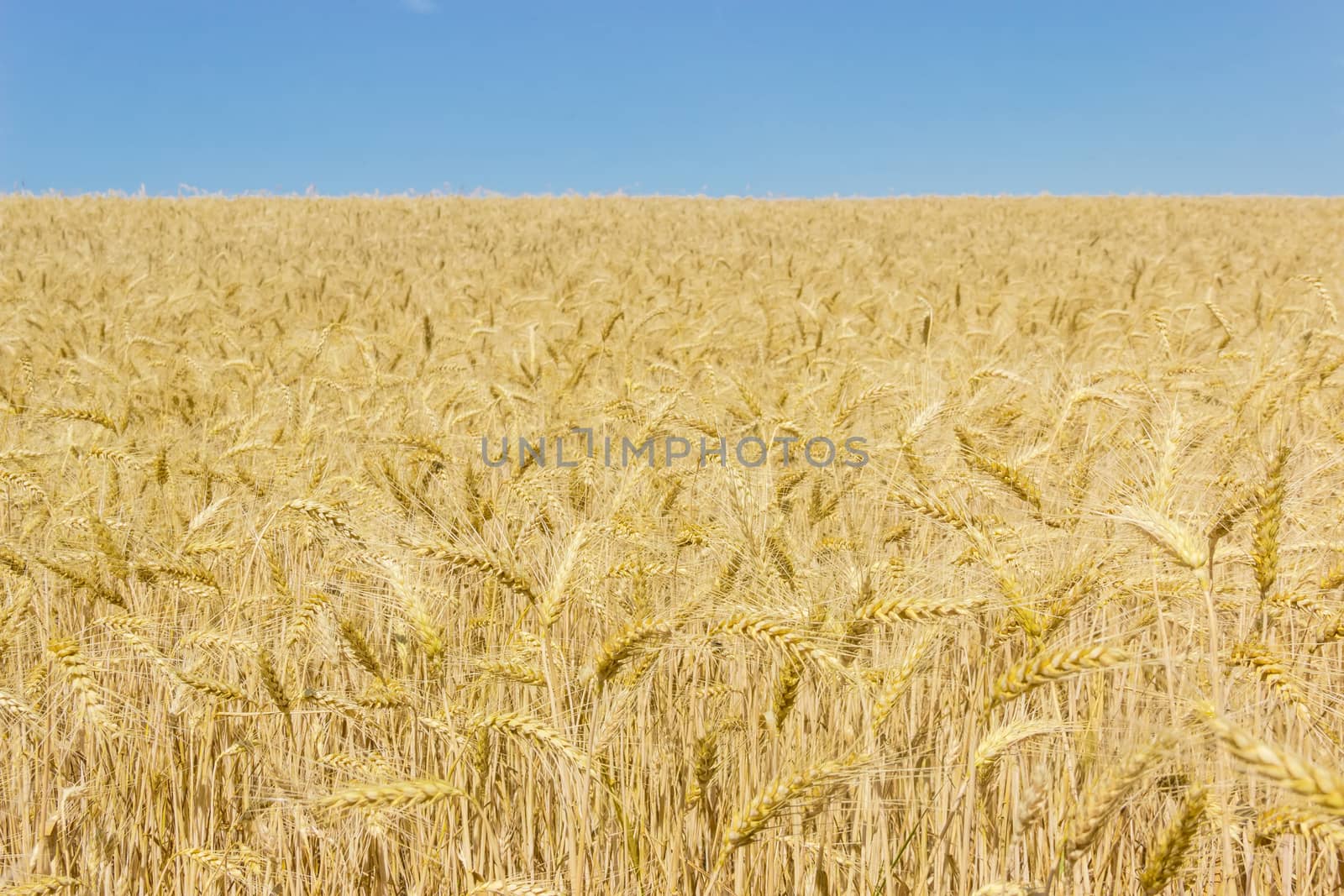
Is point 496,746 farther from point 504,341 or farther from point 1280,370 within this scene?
point 504,341

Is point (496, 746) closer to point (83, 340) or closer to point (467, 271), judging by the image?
point (83, 340)

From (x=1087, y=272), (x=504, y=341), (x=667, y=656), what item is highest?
(x=1087, y=272)

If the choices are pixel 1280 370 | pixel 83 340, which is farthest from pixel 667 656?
A: pixel 83 340

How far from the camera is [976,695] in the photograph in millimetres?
1611

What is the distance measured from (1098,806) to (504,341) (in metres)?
4.13

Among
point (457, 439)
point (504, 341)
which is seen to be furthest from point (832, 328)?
point (457, 439)

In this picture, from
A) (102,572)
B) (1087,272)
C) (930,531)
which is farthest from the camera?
(1087,272)

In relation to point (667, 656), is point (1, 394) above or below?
above

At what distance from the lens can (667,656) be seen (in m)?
1.87

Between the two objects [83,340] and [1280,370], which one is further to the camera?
[83,340]

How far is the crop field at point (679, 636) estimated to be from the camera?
3.94 feet

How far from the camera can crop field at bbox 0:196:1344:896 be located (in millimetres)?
1200

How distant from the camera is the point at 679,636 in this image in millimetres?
1457

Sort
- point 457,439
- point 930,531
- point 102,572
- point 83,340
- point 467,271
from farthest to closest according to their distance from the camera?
point 467,271, point 83,340, point 457,439, point 930,531, point 102,572
